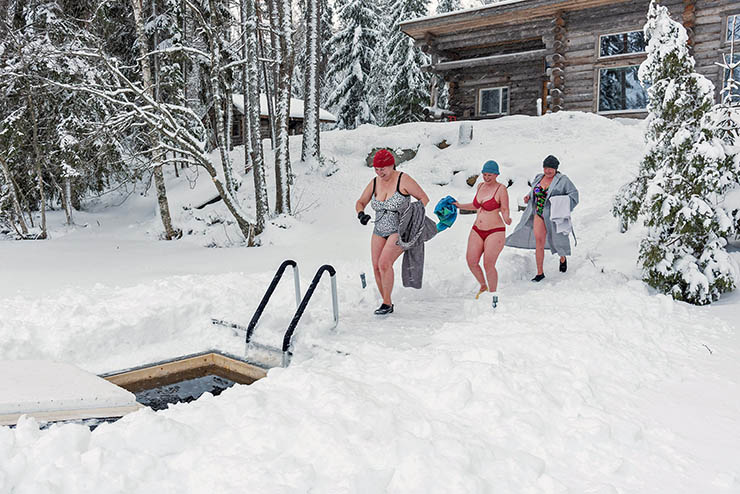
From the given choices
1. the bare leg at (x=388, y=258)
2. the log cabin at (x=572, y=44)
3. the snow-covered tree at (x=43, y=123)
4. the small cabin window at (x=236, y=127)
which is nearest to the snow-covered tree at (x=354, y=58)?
the small cabin window at (x=236, y=127)

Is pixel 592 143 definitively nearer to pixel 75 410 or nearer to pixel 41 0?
pixel 75 410

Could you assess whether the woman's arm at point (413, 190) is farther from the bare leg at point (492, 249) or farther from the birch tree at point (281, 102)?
the birch tree at point (281, 102)

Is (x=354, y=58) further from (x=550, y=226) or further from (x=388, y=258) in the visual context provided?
(x=388, y=258)

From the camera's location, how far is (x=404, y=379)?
362cm

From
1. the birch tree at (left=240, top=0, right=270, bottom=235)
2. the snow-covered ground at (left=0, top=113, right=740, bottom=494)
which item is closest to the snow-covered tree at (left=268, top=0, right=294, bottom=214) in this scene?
the birch tree at (left=240, top=0, right=270, bottom=235)

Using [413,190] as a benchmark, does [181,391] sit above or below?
below

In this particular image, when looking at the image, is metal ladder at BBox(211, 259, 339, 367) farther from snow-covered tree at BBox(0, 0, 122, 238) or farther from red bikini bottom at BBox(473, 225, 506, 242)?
snow-covered tree at BBox(0, 0, 122, 238)

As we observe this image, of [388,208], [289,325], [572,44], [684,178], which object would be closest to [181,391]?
[289,325]

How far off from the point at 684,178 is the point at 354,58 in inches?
1026

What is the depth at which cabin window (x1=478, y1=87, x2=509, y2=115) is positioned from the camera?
19188mm

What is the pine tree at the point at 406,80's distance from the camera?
2797cm

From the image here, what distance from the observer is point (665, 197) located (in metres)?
6.00

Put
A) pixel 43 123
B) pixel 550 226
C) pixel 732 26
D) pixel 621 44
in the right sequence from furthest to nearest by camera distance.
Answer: pixel 621 44
pixel 732 26
pixel 43 123
pixel 550 226

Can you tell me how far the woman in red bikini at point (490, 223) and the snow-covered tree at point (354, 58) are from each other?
2469cm
